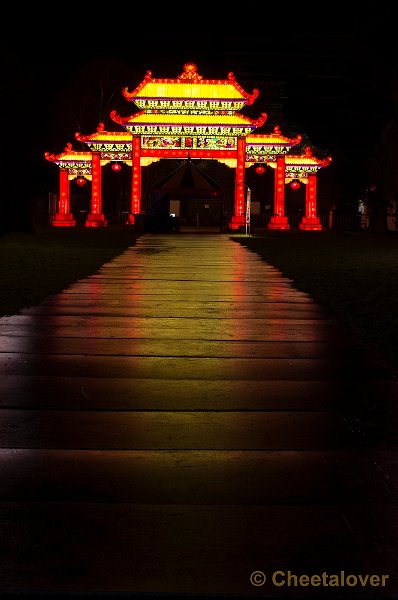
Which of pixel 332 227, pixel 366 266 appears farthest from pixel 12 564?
pixel 332 227

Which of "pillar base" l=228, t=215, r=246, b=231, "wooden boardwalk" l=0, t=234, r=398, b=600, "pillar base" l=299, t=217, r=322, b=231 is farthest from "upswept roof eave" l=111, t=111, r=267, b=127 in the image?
"wooden boardwalk" l=0, t=234, r=398, b=600

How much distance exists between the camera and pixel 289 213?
2287 inches

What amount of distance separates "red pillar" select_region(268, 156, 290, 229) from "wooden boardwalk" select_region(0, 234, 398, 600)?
37.3 m

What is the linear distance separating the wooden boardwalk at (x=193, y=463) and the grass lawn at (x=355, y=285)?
1.75 feet

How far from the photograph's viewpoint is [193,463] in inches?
168

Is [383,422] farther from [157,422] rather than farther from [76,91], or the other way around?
[76,91]

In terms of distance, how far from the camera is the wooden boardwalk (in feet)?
9.79

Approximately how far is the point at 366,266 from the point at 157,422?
1536 centimetres

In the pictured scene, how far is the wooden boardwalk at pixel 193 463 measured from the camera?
Answer: 9.79 feet

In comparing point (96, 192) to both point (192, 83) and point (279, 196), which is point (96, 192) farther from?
point (279, 196)
